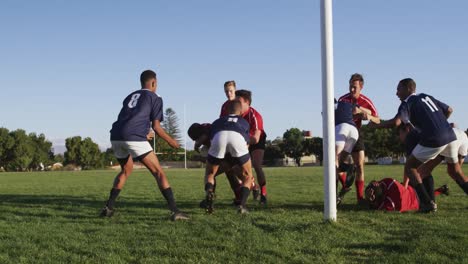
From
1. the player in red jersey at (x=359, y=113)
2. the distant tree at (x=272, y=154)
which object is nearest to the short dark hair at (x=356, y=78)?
the player in red jersey at (x=359, y=113)

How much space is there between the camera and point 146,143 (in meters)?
6.37

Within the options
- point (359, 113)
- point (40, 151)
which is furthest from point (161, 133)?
point (40, 151)

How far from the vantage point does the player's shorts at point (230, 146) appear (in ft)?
21.5

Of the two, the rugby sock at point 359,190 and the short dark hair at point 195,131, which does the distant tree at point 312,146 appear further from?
the short dark hair at point 195,131

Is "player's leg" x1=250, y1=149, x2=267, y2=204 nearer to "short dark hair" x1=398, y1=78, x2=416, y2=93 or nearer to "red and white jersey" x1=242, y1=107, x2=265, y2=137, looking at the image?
"red and white jersey" x1=242, y1=107, x2=265, y2=137

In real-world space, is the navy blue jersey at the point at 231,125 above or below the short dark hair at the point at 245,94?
below

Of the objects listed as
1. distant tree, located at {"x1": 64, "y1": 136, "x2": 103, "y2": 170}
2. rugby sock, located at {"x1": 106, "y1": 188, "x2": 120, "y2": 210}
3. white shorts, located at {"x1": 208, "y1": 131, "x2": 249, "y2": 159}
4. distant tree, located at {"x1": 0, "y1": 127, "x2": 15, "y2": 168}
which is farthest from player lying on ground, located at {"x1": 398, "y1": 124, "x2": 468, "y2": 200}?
distant tree, located at {"x1": 0, "y1": 127, "x2": 15, "y2": 168}

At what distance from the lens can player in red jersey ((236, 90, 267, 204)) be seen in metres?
8.23

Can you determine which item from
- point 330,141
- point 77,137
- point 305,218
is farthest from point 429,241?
point 77,137

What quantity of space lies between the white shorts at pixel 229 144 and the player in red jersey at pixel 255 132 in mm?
1362

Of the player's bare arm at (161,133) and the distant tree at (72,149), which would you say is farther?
the distant tree at (72,149)

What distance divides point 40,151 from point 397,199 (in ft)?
288

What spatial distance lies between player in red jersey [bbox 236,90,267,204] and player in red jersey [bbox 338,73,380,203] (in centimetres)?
158

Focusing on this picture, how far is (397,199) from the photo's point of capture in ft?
21.4
